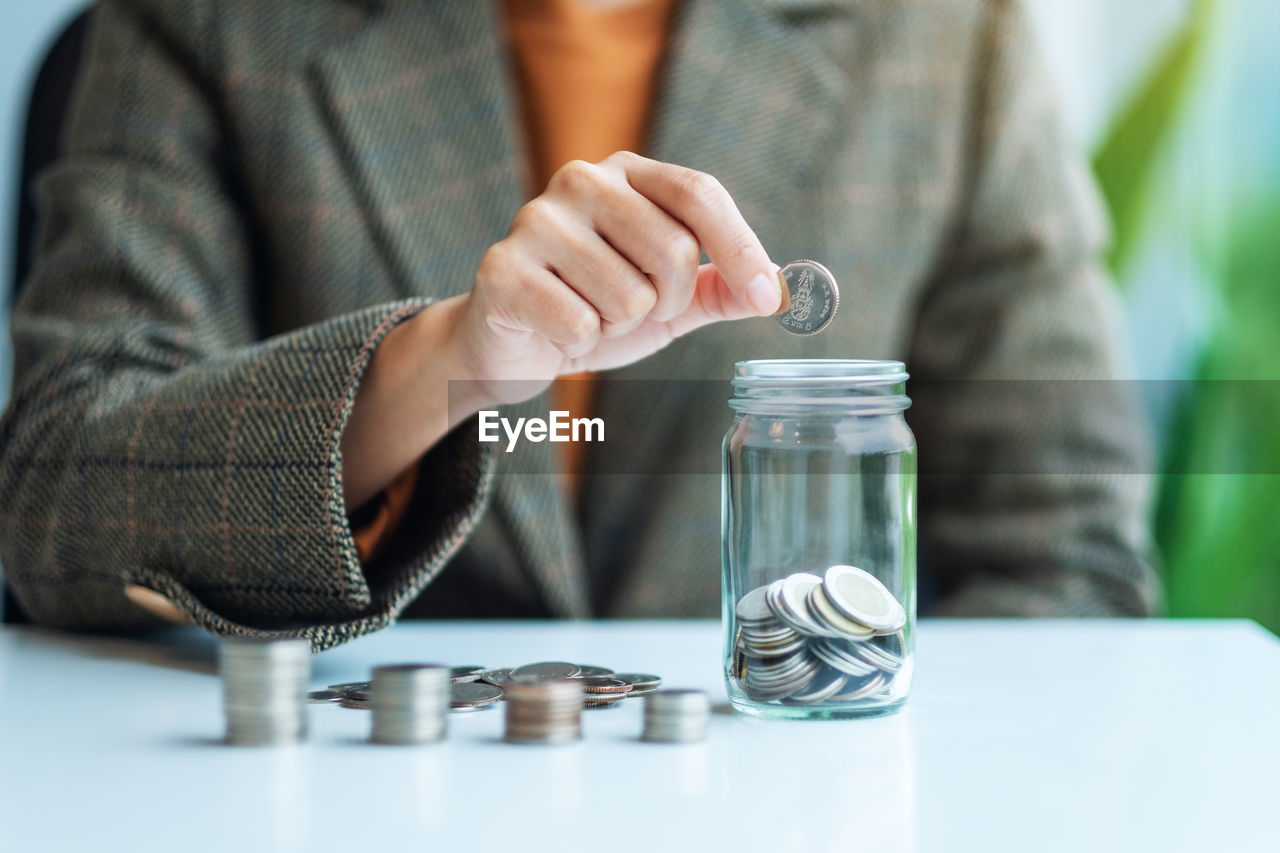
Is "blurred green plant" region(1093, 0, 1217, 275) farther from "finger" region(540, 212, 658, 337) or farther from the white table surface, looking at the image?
"finger" region(540, 212, 658, 337)

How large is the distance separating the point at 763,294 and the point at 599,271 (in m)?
0.08

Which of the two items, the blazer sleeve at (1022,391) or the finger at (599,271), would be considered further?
the blazer sleeve at (1022,391)

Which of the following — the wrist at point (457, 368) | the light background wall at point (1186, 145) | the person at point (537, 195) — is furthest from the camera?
the light background wall at point (1186, 145)

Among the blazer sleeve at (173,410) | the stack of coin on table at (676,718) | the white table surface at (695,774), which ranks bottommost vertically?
the white table surface at (695,774)

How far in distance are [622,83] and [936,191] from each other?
0.91 ft

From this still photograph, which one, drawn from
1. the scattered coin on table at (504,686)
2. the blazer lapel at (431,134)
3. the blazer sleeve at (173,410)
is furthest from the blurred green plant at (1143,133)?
the scattered coin on table at (504,686)

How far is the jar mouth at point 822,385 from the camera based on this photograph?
56cm

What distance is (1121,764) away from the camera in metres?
0.50

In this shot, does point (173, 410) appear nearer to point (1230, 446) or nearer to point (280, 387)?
point (280, 387)

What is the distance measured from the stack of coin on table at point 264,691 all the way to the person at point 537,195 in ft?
0.81

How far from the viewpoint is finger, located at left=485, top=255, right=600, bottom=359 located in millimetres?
583

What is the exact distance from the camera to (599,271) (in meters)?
0.57

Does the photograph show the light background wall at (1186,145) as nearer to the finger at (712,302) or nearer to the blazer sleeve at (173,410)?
the blazer sleeve at (173,410)

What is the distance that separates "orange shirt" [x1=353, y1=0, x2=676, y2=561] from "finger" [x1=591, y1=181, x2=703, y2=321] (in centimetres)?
42
